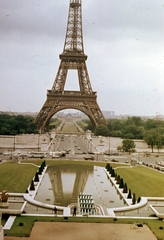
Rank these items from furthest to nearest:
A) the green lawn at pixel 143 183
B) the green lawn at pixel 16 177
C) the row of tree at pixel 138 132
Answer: the row of tree at pixel 138 132
the green lawn at pixel 16 177
the green lawn at pixel 143 183

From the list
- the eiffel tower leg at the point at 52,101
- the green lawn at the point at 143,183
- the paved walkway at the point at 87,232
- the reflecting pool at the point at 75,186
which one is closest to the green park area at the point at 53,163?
the green lawn at the point at 143,183

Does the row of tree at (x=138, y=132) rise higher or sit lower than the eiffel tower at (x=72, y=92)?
lower

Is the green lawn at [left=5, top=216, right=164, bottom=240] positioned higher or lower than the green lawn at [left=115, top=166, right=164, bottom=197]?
lower

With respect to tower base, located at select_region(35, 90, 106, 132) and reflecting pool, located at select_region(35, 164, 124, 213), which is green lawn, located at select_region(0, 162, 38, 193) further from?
tower base, located at select_region(35, 90, 106, 132)

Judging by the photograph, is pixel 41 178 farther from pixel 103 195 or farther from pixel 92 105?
pixel 92 105

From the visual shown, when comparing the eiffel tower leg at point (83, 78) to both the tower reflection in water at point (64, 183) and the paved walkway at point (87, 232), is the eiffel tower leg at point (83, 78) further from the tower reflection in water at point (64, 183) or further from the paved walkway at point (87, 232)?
the paved walkway at point (87, 232)

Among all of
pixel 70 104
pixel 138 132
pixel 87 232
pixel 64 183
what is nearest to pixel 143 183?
pixel 64 183

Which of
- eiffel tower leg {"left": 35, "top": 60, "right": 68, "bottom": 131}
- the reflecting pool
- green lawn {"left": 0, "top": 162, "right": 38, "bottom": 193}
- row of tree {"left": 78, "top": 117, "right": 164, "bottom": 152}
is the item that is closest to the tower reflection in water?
the reflecting pool
